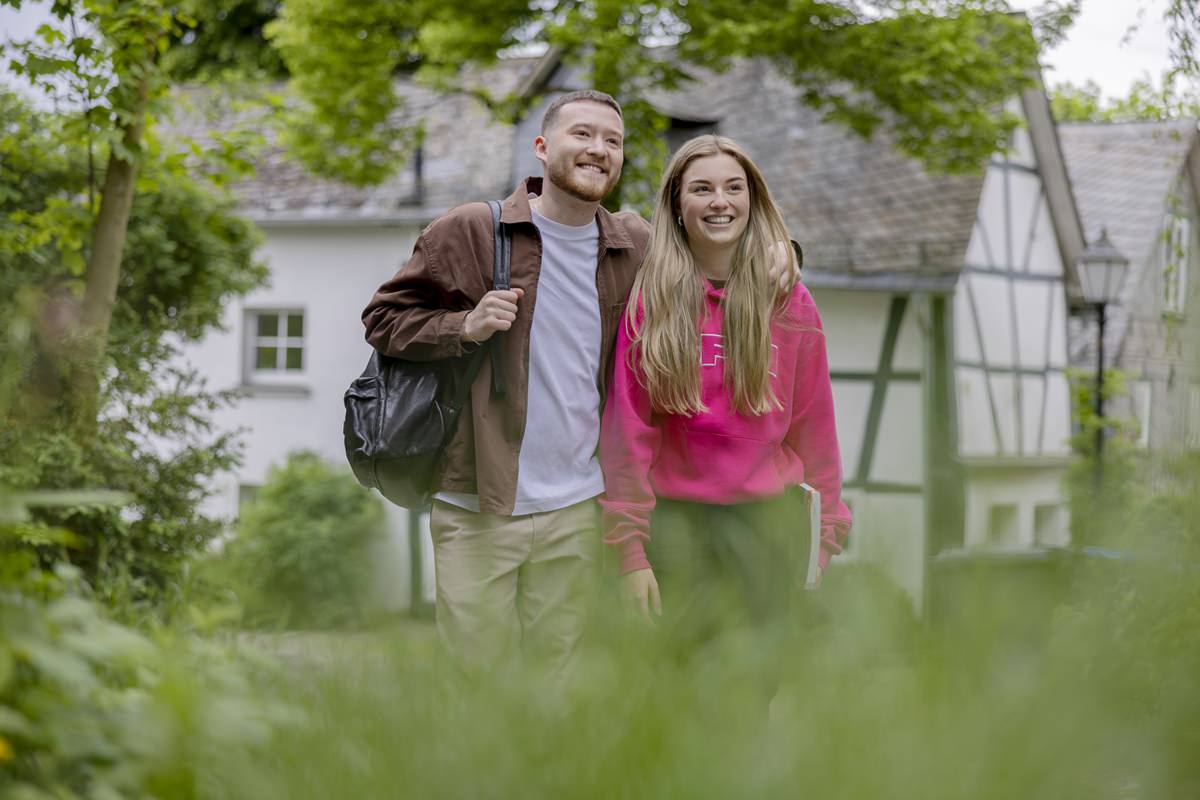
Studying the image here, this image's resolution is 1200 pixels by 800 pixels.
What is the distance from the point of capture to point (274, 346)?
15797 mm

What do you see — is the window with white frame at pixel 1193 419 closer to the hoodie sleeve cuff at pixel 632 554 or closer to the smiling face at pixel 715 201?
the hoodie sleeve cuff at pixel 632 554

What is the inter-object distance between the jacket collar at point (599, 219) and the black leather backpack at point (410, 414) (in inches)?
1.3

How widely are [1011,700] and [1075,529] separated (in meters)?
0.36

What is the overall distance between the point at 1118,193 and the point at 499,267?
829 inches

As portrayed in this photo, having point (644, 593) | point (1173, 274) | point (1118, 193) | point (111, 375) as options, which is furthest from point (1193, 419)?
point (1118, 193)

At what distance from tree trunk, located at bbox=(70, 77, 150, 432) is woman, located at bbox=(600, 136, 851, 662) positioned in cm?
316

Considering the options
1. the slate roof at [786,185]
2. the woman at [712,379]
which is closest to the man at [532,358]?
the woman at [712,379]

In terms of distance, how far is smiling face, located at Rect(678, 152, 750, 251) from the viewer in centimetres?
286

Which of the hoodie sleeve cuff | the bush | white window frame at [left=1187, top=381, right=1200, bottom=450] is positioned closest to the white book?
the hoodie sleeve cuff

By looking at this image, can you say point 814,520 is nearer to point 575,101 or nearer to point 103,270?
point 575,101

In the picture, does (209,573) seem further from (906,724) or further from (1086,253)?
(1086,253)

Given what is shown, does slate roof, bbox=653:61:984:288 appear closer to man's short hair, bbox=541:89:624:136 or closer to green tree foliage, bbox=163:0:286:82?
man's short hair, bbox=541:89:624:136

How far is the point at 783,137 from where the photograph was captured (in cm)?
1510

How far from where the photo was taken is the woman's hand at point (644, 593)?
1.36 metres
